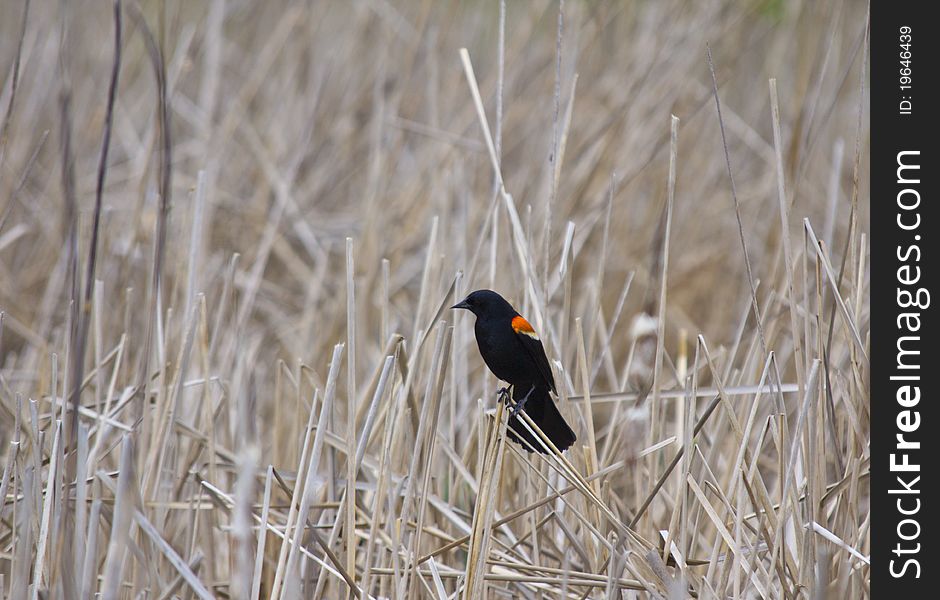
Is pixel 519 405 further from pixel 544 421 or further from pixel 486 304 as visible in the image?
pixel 486 304

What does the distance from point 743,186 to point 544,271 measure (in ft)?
7.61

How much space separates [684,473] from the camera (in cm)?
172

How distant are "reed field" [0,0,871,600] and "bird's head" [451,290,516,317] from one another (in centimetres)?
15

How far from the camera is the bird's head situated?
6.84ft

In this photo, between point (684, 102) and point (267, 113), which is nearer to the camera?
point (684, 102)

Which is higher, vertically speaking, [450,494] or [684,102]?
[684,102]

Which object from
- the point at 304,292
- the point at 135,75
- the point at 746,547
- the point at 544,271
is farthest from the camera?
the point at 135,75

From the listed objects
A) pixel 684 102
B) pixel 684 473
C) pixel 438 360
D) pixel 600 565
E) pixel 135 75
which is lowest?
pixel 600 565

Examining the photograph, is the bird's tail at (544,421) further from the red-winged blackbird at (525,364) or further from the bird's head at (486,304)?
the bird's head at (486,304)

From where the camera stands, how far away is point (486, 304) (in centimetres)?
209

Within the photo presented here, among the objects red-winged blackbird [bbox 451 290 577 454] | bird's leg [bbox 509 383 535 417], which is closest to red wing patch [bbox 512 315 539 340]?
red-winged blackbird [bbox 451 290 577 454]

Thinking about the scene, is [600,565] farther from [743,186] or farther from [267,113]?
[267,113]

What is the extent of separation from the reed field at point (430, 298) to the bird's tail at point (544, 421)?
0.13ft

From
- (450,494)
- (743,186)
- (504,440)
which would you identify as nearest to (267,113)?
(743,186)
